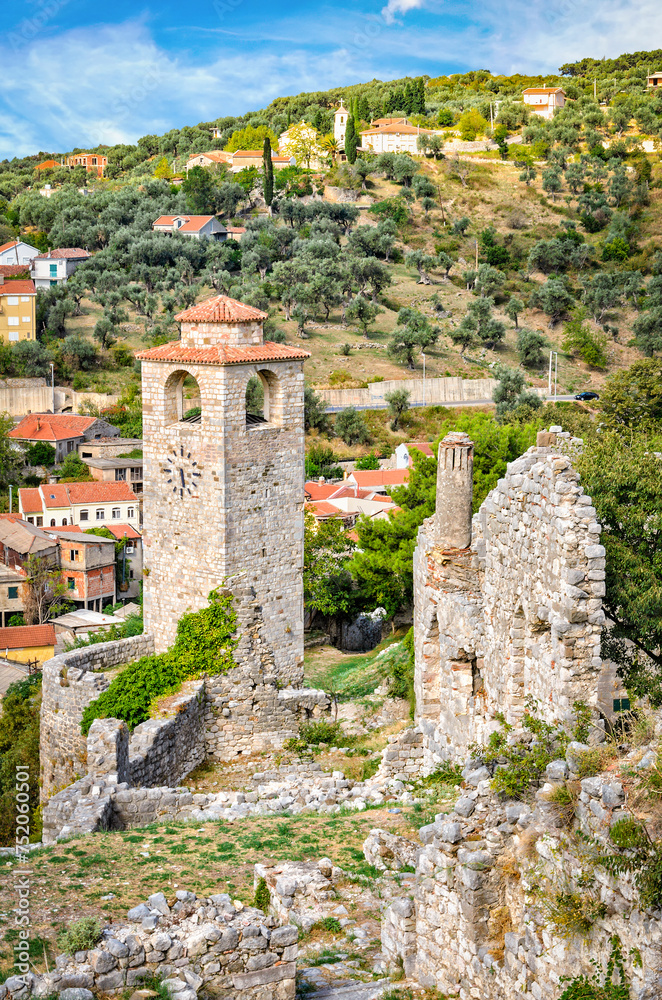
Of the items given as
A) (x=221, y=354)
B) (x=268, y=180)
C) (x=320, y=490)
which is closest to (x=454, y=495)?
(x=221, y=354)

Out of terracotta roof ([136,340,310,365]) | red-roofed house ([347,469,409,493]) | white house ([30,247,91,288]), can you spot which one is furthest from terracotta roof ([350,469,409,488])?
white house ([30,247,91,288])

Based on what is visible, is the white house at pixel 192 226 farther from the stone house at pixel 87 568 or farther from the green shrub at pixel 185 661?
the green shrub at pixel 185 661

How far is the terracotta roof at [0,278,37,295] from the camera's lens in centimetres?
6731

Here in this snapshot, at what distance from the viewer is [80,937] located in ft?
20.3

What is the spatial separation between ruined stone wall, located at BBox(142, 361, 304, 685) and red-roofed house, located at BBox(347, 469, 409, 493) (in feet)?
95.1

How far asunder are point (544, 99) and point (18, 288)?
7382cm

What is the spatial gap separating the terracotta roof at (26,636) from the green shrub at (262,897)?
30.9 metres

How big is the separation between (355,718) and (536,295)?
6550cm

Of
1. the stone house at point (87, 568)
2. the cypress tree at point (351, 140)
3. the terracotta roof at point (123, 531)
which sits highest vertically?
the cypress tree at point (351, 140)

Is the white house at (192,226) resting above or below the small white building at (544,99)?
below

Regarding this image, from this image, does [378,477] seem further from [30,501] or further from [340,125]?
[340,125]

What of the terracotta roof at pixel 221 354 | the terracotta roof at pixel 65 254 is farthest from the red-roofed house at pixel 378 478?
the terracotta roof at pixel 65 254

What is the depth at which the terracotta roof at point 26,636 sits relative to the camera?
3781cm

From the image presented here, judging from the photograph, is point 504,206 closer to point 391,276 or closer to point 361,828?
point 391,276
